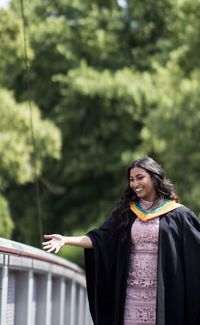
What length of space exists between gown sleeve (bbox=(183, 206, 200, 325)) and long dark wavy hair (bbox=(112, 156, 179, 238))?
0.23 meters

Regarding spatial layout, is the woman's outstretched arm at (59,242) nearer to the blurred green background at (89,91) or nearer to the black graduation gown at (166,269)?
the black graduation gown at (166,269)

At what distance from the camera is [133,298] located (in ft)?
21.8

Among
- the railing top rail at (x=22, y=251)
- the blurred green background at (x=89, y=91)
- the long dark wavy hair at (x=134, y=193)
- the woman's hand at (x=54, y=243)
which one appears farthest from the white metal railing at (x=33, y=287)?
the blurred green background at (x=89, y=91)

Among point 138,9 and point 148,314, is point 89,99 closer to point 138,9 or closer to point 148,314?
point 138,9

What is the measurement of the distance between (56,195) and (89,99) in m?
3.12

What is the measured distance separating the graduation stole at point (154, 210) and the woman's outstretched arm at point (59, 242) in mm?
352

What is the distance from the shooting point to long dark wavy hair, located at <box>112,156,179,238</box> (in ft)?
22.1

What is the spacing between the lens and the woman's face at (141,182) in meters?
6.72

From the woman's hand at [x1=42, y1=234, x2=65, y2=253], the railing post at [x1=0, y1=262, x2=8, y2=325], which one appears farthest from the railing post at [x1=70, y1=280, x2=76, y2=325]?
the woman's hand at [x1=42, y1=234, x2=65, y2=253]

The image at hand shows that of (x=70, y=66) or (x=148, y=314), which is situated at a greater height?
(x=70, y=66)

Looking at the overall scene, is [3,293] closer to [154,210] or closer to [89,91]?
[154,210]

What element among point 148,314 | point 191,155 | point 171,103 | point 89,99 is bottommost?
point 148,314

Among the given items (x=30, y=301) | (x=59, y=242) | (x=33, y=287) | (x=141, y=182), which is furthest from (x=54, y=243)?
(x=33, y=287)

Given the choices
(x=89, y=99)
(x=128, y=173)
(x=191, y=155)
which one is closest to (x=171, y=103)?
(x=191, y=155)
